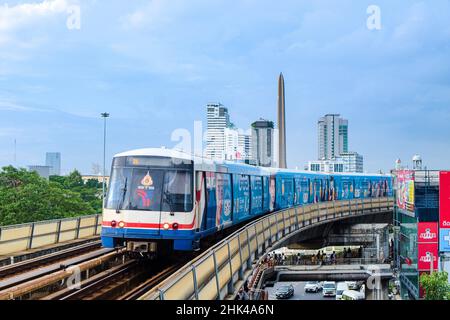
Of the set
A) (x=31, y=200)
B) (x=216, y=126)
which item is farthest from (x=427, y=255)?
(x=216, y=126)

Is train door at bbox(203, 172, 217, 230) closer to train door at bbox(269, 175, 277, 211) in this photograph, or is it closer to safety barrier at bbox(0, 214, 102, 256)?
safety barrier at bbox(0, 214, 102, 256)

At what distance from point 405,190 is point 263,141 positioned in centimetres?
8753

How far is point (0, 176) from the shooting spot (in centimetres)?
4831

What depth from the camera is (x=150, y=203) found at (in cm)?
1405

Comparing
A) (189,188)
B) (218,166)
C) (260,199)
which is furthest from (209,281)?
(260,199)

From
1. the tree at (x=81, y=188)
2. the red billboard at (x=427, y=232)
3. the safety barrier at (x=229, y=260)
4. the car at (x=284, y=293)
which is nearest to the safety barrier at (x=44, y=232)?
the safety barrier at (x=229, y=260)

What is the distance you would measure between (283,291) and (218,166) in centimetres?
2684

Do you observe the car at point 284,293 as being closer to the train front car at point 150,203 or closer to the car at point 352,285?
the car at point 352,285

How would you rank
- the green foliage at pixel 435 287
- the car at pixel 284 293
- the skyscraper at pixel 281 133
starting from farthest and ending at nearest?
the skyscraper at pixel 281 133 < the car at pixel 284 293 < the green foliage at pixel 435 287

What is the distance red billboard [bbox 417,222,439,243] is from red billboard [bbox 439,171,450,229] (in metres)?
1.44

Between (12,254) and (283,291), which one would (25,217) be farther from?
(12,254)

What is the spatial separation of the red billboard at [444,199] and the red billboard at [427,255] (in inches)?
111

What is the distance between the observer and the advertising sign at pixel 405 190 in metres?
41.4
